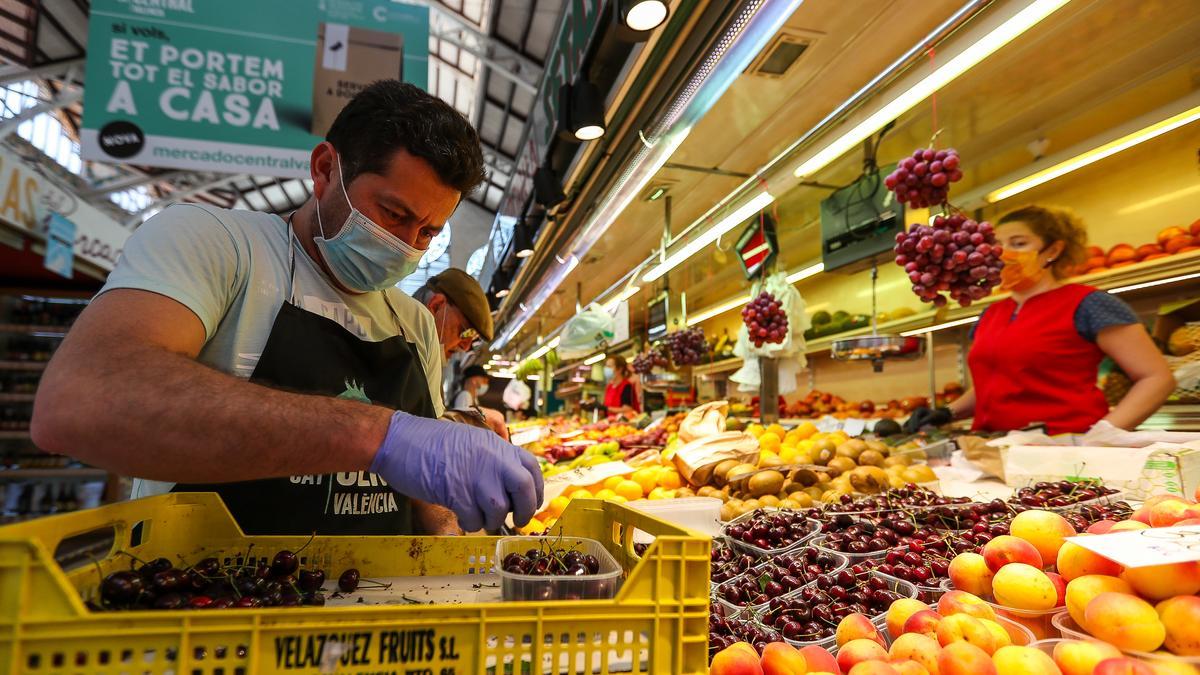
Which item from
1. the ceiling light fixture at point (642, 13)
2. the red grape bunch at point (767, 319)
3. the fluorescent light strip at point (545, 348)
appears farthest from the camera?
the fluorescent light strip at point (545, 348)

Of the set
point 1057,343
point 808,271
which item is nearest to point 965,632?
point 1057,343

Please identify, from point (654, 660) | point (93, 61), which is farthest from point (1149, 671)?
point (93, 61)

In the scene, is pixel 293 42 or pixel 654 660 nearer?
pixel 654 660

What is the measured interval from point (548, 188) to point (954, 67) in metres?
3.20

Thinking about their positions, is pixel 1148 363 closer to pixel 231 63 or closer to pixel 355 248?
pixel 355 248

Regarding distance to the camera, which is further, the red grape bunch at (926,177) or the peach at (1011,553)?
the red grape bunch at (926,177)

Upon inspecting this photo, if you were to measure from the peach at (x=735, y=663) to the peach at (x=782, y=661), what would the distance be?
2 centimetres

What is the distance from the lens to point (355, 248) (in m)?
1.68

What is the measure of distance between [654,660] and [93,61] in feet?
15.7

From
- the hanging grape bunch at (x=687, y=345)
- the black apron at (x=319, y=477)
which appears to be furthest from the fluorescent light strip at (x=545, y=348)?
the black apron at (x=319, y=477)

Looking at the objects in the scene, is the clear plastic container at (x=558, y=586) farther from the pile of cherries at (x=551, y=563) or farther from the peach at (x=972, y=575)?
the peach at (x=972, y=575)

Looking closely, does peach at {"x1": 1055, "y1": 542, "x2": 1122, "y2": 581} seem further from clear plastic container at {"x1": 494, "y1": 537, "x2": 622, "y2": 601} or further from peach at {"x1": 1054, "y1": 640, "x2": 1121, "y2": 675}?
clear plastic container at {"x1": 494, "y1": 537, "x2": 622, "y2": 601}

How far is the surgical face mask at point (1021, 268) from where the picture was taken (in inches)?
127

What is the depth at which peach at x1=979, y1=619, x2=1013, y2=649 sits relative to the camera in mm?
1090
